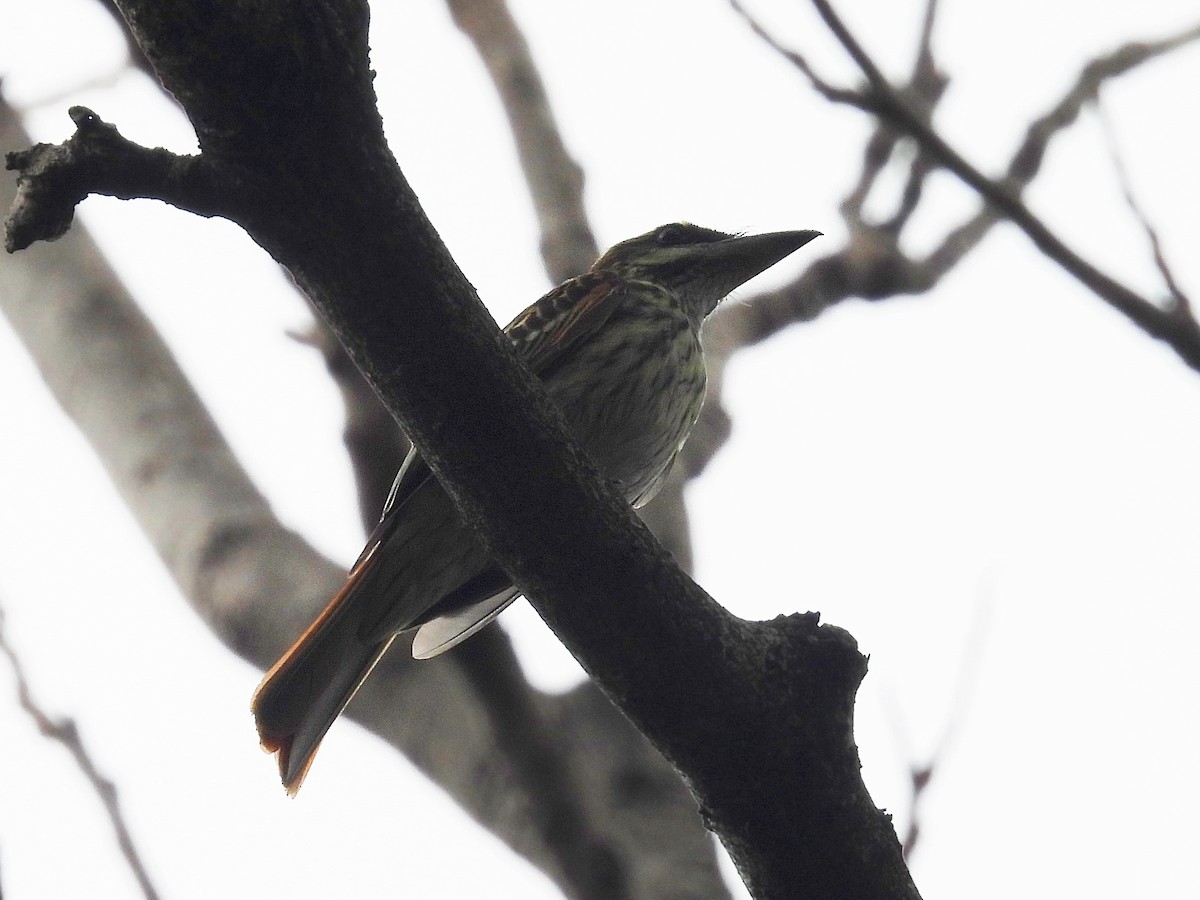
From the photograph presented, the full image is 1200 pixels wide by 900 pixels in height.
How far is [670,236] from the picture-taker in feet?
15.7

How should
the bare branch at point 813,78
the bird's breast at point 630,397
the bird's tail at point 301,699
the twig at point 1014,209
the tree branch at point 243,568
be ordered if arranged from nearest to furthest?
1. the twig at point 1014,209
2. the bare branch at point 813,78
3. the tree branch at point 243,568
4. the bird's tail at point 301,699
5. the bird's breast at point 630,397

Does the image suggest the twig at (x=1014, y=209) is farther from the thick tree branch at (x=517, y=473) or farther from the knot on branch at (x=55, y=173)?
the knot on branch at (x=55, y=173)

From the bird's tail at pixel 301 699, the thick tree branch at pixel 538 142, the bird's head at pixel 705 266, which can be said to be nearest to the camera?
the bird's tail at pixel 301 699

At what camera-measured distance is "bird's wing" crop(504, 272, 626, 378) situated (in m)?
3.83

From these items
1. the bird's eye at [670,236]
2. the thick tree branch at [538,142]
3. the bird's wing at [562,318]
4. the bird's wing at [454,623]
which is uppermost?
the thick tree branch at [538,142]

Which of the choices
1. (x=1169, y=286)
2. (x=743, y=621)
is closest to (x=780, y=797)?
(x=743, y=621)

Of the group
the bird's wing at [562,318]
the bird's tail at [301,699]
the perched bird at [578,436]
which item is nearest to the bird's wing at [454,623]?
the perched bird at [578,436]

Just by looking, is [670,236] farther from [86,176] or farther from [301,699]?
[86,176]

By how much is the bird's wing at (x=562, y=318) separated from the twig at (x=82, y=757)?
5.46 ft

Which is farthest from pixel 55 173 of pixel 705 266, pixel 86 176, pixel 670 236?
pixel 670 236

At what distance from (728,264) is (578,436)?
176 cm

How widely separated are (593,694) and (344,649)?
64cm

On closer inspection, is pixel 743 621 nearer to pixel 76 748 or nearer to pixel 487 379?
pixel 487 379

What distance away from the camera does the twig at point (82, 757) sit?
6.97 feet
